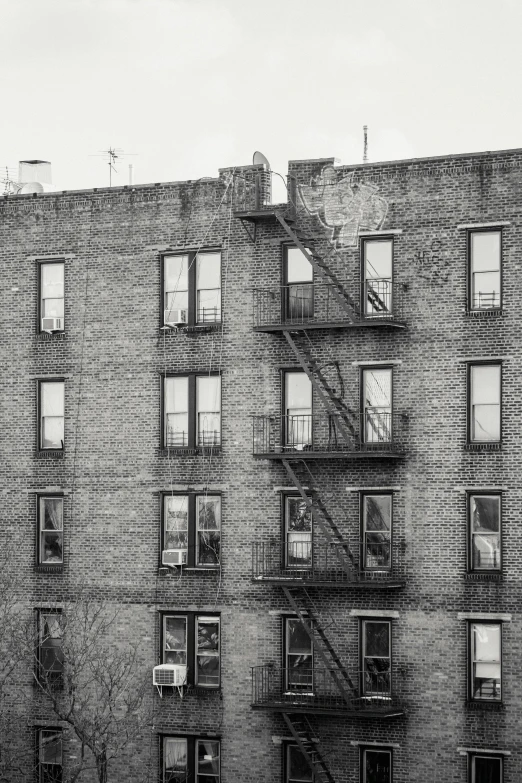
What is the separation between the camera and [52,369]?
4128 centimetres

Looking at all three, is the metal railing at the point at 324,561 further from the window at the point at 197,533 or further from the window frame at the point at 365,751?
the window frame at the point at 365,751

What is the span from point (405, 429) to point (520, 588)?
4.61m

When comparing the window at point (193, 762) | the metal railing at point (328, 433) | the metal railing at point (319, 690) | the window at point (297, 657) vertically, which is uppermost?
the metal railing at point (328, 433)

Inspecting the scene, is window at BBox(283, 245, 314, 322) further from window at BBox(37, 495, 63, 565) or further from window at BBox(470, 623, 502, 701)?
window at BBox(470, 623, 502, 701)

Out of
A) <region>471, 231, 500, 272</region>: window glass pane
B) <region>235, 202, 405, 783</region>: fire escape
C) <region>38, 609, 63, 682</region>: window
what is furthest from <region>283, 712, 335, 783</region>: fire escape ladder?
<region>471, 231, 500, 272</region>: window glass pane

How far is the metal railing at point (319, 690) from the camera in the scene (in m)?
37.0

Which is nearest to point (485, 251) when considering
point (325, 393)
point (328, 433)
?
point (325, 393)

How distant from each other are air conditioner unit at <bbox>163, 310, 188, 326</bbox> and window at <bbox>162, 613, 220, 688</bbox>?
7.28 m

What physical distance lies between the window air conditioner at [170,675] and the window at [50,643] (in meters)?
2.96

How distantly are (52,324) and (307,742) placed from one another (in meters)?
A: 12.5

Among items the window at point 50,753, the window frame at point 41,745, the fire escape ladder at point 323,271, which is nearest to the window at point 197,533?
the window frame at point 41,745

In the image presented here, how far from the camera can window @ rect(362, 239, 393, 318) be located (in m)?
37.9

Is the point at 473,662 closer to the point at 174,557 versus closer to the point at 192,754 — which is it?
the point at 192,754

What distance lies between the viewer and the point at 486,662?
36.4 meters
